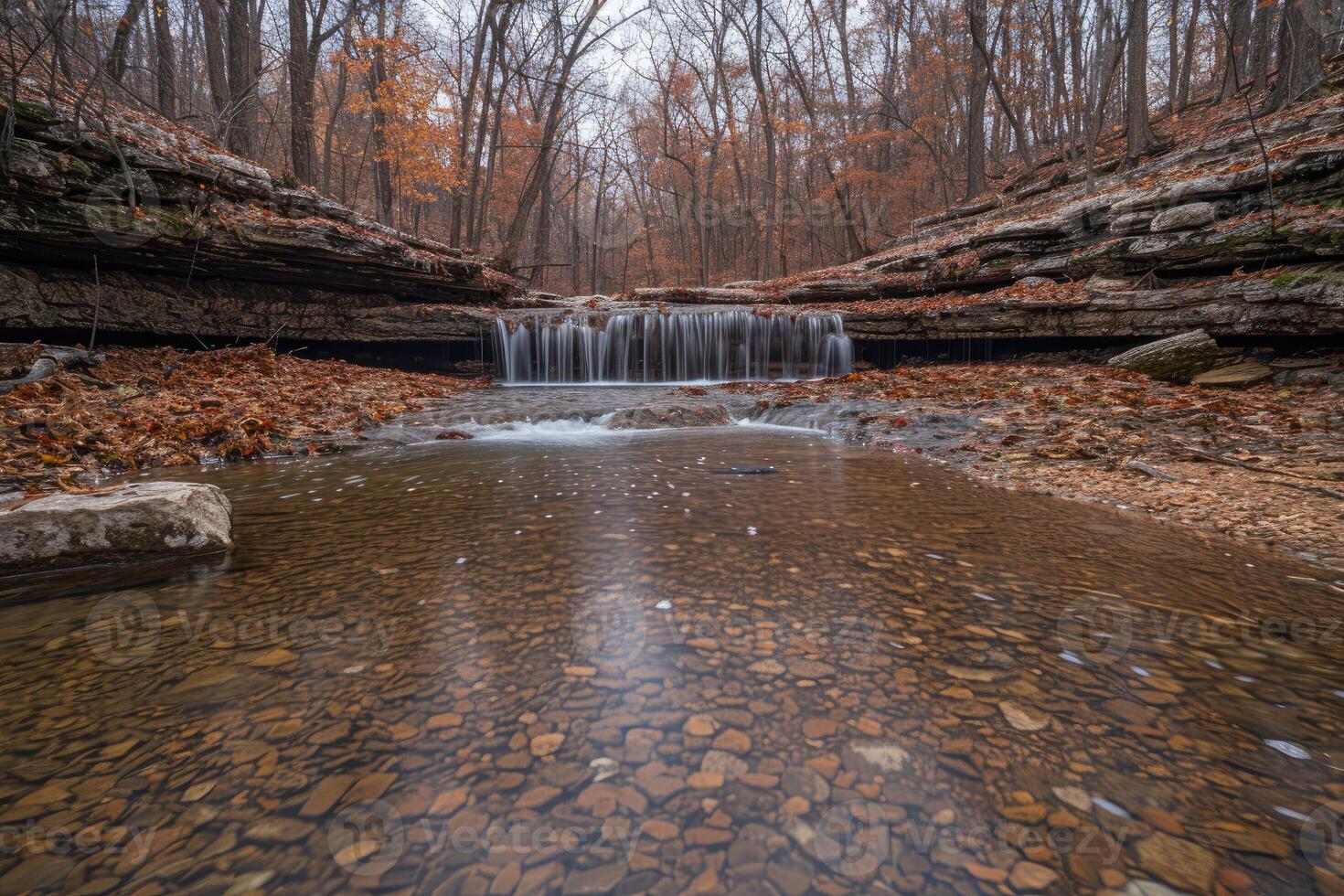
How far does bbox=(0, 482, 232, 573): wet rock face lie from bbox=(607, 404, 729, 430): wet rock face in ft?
19.3

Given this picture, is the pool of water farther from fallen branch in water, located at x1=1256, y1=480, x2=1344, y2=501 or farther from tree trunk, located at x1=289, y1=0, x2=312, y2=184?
tree trunk, located at x1=289, y1=0, x2=312, y2=184

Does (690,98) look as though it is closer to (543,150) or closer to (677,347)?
(543,150)

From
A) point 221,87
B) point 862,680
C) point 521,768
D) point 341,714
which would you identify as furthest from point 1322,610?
point 221,87

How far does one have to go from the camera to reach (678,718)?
173 cm

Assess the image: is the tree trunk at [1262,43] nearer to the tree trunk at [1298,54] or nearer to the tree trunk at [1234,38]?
the tree trunk at [1234,38]

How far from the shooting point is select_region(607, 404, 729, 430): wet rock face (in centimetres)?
877

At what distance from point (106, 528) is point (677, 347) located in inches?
486

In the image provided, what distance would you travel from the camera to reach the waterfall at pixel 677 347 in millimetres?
13773

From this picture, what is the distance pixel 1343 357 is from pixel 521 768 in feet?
37.1

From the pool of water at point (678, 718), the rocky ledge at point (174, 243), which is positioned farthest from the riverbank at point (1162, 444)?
the rocky ledge at point (174, 243)

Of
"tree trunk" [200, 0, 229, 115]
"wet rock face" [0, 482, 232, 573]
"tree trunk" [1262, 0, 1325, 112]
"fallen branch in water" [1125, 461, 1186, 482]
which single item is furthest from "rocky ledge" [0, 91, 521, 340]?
"tree trunk" [1262, 0, 1325, 112]

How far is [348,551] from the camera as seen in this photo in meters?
3.20

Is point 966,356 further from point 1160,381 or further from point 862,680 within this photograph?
point 862,680

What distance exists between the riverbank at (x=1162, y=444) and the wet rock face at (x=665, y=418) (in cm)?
247
